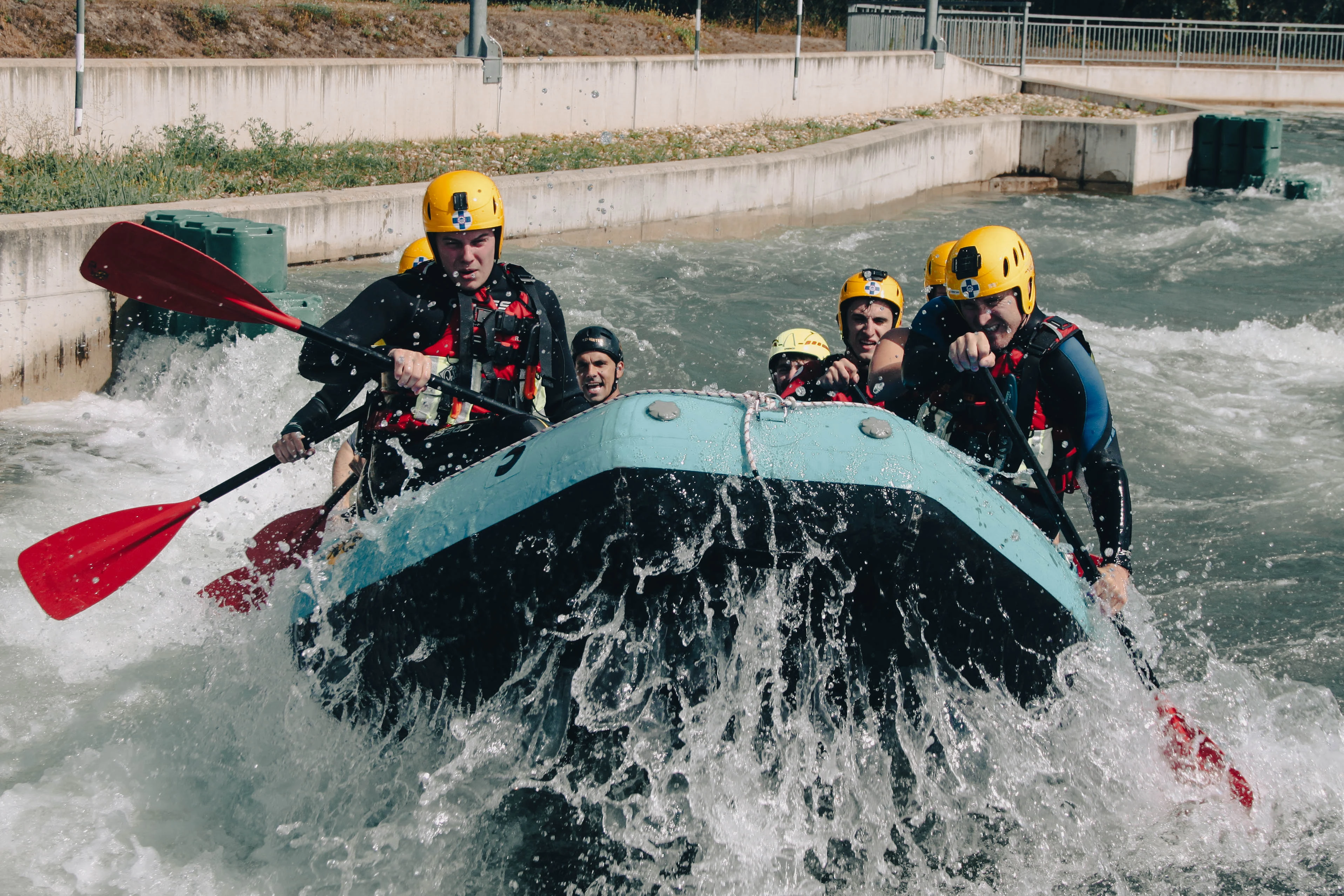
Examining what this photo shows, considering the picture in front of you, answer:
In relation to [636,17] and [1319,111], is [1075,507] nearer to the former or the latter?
[636,17]

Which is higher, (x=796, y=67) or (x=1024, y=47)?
(x=1024, y=47)

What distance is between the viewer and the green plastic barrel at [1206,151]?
1981 cm

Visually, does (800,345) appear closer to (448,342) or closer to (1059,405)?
(1059,405)

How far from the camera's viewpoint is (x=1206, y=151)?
19.9 metres

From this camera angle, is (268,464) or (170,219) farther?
(170,219)

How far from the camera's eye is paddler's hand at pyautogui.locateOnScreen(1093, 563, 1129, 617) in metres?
4.27

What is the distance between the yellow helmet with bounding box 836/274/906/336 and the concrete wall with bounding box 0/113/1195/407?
505 cm

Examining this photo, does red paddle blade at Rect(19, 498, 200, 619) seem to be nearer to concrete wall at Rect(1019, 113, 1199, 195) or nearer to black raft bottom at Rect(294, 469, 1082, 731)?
black raft bottom at Rect(294, 469, 1082, 731)

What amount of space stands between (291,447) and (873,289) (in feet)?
8.08

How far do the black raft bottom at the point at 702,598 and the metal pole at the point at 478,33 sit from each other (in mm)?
11064

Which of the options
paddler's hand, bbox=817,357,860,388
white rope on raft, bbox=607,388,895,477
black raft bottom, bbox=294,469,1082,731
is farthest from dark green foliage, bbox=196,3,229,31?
white rope on raft, bbox=607,388,895,477

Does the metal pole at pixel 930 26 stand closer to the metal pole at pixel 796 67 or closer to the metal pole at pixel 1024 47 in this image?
the metal pole at pixel 1024 47

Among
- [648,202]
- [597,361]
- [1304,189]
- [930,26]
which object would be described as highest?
[930,26]

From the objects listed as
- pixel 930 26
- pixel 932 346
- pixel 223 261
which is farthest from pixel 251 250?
pixel 930 26
